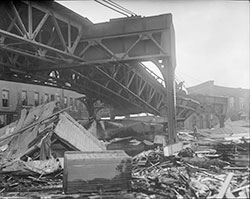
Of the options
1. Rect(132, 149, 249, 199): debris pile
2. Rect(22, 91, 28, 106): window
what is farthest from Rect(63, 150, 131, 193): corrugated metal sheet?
Rect(22, 91, 28, 106): window

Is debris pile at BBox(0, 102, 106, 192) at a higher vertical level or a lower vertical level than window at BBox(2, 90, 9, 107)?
lower

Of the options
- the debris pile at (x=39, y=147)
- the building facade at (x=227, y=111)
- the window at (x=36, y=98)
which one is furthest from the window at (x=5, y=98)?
the debris pile at (x=39, y=147)

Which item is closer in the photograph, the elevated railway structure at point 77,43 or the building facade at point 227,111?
the elevated railway structure at point 77,43

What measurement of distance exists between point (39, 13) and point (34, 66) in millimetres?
3850

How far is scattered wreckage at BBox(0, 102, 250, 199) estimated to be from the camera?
6016 mm

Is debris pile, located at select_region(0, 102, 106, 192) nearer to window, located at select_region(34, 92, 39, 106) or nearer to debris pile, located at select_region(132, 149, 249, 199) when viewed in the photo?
debris pile, located at select_region(132, 149, 249, 199)

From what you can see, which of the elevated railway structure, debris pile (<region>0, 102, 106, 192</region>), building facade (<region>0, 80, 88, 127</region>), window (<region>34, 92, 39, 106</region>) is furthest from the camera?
window (<region>34, 92, 39, 106</region>)

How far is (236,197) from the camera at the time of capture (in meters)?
4.84

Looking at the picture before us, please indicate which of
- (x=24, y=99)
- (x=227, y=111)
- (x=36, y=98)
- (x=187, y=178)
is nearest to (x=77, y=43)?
(x=187, y=178)

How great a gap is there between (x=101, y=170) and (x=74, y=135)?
16.5 feet

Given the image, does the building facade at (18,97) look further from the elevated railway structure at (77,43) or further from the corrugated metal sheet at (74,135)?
the corrugated metal sheet at (74,135)

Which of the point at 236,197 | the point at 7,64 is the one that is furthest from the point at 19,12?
the point at 236,197

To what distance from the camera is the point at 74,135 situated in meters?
11.3

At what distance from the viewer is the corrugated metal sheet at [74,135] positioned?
417 inches
